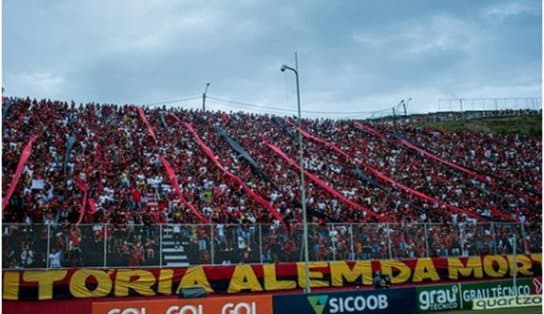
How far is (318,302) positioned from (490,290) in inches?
389

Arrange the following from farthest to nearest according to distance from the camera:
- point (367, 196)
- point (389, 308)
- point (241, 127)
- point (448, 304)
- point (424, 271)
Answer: point (241, 127)
point (367, 196)
point (424, 271)
point (448, 304)
point (389, 308)

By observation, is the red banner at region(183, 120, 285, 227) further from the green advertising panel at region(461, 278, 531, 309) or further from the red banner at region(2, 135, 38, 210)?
the red banner at region(2, 135, 38, 210)

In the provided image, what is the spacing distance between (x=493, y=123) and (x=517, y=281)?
46749 millimetres

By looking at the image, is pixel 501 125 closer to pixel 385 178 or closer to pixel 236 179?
pixel 385 178

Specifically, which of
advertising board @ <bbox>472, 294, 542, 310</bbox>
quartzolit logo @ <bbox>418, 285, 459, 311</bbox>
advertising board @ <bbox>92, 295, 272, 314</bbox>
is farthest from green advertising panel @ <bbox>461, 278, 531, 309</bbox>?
Result: advertising board @ <bbox>92, 295, 272, 314</bbox>

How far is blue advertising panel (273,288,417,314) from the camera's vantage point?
18938 mm

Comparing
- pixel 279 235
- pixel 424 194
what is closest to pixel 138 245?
pixel 279 235

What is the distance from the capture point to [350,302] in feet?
67.3

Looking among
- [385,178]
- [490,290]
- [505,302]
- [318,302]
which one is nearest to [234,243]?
[318,302]

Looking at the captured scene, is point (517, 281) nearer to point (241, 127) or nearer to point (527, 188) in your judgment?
point (527, 188)

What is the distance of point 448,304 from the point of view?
24.1 meters

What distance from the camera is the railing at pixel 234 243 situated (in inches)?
894

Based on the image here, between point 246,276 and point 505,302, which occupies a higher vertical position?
point 246,276

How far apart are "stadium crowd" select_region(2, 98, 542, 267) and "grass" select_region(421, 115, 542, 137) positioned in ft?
52.7
